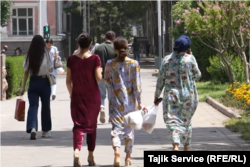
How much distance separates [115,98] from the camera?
9.36 metres

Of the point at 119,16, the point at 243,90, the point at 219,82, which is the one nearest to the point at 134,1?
the point at 119,16

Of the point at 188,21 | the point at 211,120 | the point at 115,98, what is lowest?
the point at 211,120

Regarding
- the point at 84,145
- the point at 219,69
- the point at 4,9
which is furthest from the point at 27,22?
the point at 84,145

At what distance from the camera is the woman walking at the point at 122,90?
930 centimetres

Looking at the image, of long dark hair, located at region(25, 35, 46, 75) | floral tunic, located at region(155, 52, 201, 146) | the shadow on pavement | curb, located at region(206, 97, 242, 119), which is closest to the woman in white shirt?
long dark hair, located at region(25, 35, 46, 75)

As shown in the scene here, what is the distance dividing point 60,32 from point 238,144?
47092 mm

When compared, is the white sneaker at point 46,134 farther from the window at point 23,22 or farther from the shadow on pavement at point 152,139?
the window at point 23,22

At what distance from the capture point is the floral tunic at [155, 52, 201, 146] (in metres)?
9.18

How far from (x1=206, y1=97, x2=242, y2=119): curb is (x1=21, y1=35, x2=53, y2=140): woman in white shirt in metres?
4.41

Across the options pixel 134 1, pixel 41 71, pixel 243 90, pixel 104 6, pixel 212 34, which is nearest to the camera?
pixel 41 71

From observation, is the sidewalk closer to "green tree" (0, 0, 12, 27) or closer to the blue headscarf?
the blue headscarf

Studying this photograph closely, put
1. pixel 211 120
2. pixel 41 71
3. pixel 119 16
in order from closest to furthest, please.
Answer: pixel 41 71 < pixel 211 120 < pixel 119 16

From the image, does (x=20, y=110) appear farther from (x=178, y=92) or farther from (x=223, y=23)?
(x=223, y=23)

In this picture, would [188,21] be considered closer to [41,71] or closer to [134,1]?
[41,71]
